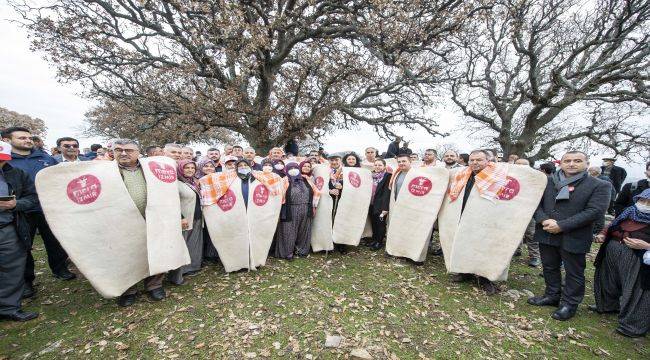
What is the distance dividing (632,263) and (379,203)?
11.8 feet

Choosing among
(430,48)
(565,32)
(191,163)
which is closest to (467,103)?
(565,32)

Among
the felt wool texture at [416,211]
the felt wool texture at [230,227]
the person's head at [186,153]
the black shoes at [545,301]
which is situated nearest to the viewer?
the black shoes at [545,301]

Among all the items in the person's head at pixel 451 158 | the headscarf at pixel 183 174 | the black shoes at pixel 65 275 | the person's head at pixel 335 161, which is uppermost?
the person's head at pixel 451 158

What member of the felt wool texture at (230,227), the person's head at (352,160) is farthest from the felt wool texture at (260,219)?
the person's head at (352,160)

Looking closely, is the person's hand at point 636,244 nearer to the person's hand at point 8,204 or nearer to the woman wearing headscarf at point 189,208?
the woman wearing headscarf at point 189,208

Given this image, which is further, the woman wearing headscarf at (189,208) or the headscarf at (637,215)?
the woman wearing headscarf at (189,208)

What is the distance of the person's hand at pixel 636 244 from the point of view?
3.17 m

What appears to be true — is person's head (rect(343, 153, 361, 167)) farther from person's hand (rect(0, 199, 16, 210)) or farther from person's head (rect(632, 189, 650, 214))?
person's hand (rect(0, 199, 16, 210))

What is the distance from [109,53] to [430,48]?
11.8 m

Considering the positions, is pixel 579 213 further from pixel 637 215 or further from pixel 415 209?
pixel 415 209

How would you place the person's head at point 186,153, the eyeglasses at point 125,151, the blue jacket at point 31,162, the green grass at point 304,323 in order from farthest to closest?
the person's head at point 186,153, the blue jacket at point 31,162, the eyeglasses at point 125,151, the green grass at point 304,323

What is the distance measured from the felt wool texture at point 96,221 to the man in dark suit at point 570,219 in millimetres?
5475

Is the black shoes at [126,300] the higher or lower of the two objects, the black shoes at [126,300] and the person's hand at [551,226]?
the lower

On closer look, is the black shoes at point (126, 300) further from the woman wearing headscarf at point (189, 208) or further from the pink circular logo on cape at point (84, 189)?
the pink circular logo on cape at point (84, 189)
